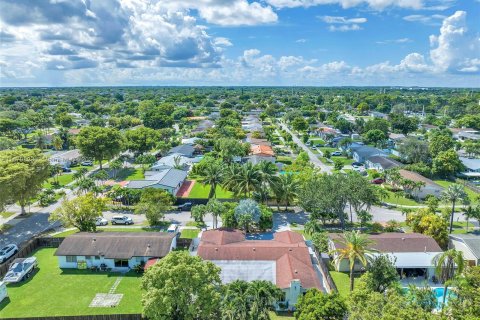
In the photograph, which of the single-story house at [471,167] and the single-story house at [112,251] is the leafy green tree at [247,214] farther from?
the single-story house at [471,167]

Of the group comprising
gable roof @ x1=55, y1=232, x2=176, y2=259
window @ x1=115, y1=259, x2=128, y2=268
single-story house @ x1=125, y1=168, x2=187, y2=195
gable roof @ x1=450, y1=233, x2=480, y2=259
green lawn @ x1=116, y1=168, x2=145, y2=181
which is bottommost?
window @ x1=115, y1=259, x2=128, y2=268

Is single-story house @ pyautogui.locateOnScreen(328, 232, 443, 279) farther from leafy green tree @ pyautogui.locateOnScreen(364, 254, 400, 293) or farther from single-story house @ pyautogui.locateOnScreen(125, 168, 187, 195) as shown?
single-story house @ pyautogui.locateOnScreen(125, 168, 187, 195)

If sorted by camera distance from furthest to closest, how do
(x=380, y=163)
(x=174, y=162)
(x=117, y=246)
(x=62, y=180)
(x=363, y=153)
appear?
1. (x=363, y=153)
2. (x=174, y=162)
3. (x=380, y=163)
4. (x=62, y=180)
5. (x=117, y=246)

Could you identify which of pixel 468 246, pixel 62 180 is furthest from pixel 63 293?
pixel 62 180

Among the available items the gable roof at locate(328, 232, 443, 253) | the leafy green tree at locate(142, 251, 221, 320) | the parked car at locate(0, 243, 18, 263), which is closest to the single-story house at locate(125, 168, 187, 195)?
the parked car at locate(0, 243, 18, 263)

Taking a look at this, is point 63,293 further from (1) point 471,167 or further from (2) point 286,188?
(1) point 471,167

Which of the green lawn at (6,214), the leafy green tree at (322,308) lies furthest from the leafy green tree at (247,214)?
the green lawn at (6,214)
